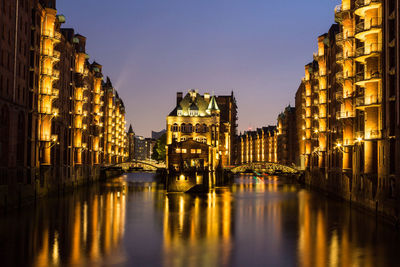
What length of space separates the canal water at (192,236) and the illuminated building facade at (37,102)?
5303mm

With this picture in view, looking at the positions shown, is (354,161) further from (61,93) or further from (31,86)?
(61,93)

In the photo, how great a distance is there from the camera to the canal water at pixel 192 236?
34938 millimetres

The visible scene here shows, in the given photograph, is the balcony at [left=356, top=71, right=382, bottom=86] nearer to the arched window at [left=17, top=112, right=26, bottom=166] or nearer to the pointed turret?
the arched window at [left=17, top=112, right=26, bottom=166]

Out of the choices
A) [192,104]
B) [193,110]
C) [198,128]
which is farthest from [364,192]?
[192,104]

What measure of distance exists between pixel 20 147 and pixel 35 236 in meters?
22.8

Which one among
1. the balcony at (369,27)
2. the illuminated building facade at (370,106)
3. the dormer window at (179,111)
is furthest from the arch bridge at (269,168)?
the balcony at (369,27)

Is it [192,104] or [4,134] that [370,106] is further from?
[192,104]

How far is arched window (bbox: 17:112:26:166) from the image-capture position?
6181 cm

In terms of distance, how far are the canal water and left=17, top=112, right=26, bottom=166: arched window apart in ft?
21.1

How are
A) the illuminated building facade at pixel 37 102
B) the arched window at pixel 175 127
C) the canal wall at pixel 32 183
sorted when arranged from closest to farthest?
the canal wall at pixel 32 183 → the illuminated building facade at pixel 37 102 → the arched window at pixel 175 127

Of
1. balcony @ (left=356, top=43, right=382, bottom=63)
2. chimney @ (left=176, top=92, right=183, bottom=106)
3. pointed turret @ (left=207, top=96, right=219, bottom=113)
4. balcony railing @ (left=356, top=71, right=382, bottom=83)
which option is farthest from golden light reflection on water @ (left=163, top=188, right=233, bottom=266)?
chimney @ (left=176, top=92, right=183, bottom=106)

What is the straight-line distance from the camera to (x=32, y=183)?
66.4 m

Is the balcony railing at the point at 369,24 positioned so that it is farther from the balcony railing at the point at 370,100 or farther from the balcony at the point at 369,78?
the balcony railing at the point at 370,100

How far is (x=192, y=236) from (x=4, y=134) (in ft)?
85.9
